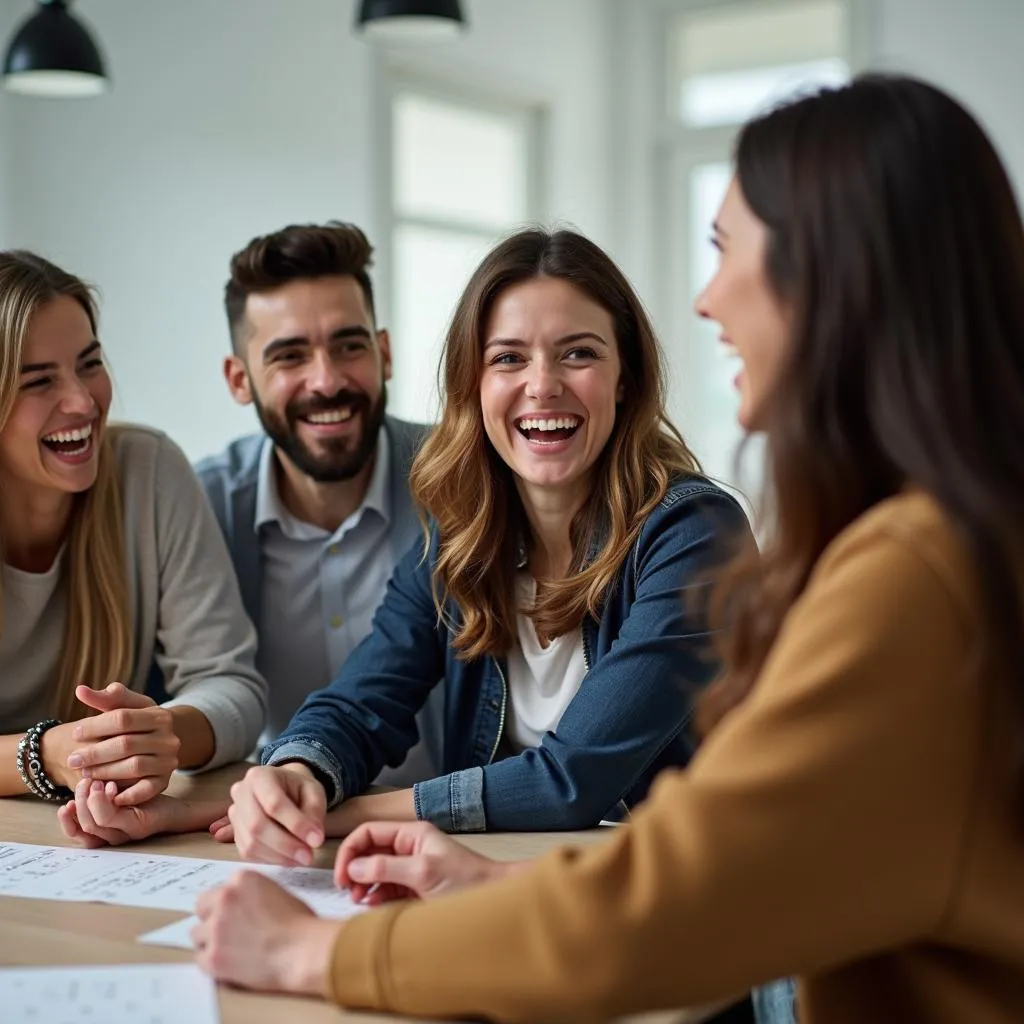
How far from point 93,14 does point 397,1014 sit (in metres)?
4.74

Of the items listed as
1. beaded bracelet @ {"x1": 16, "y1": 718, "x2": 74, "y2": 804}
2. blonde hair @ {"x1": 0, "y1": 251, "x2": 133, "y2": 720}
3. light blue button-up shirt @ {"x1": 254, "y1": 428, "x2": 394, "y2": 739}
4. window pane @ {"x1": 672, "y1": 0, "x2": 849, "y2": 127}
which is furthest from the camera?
window pane @ {"x1": 672, "y1": 0, "x2": 849, "y2": 127}

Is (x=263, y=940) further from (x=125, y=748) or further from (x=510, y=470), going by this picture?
(x=510, y=470)

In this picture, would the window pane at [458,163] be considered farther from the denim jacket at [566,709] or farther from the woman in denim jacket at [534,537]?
the denim jacket at [566,709]

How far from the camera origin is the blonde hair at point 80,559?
7.11ft

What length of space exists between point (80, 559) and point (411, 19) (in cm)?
194

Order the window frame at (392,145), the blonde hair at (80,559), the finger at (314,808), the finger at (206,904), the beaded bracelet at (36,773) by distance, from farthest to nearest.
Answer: the window frame at (392,145), the blonde hair at (80,559), the beaded bracelet at (36,773), the finger at (314,808), the finger at (206,904)

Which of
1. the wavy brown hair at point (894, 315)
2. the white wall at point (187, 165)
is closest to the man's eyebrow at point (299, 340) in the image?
the wavy brown hair at point (894, 315)

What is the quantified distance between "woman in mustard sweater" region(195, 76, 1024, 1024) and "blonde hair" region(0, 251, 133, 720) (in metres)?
1.17

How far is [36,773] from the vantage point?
6.06 ft

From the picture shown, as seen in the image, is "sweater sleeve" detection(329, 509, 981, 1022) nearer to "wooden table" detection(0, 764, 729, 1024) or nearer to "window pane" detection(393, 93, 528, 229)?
"wooden table" detection(0, 764, 729, 1024)

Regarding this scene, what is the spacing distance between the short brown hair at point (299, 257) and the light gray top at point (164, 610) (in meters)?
0.46

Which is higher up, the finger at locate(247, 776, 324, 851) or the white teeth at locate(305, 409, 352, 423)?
the white teeth at locate(305, 409, 352, 423)

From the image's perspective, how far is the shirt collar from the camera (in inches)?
105

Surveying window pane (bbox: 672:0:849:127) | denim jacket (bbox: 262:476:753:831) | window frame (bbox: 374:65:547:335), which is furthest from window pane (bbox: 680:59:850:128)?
denim jacket (bbox: 262:476:753:831)
